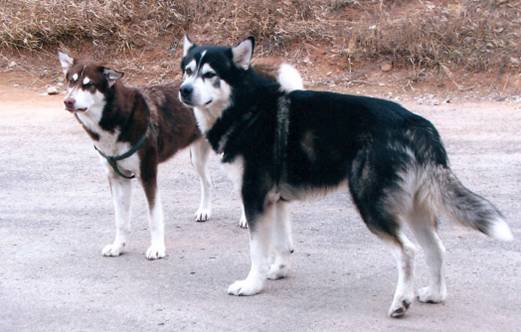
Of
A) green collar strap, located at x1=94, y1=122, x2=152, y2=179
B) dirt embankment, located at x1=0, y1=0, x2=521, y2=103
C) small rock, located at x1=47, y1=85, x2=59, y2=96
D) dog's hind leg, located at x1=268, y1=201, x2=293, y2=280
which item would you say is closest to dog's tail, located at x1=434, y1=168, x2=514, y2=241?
dog's hind leg, located at x1=268, y1=201, x2=293, y2=280

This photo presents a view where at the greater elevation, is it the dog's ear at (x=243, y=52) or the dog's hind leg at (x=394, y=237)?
the dog's ear at (x=243, y=52)

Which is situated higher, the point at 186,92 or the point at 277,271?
the point at 186,92

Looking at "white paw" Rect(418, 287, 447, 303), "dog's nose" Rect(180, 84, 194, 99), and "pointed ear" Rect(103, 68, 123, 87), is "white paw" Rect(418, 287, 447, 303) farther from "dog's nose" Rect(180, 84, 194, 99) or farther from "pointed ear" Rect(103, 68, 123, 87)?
"pointed ear" Rect(103, 68, 123, 87)

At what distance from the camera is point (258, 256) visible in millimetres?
5895

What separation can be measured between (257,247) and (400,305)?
1.09 m

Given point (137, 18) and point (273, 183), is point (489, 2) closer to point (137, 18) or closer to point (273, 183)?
point (137, 18)

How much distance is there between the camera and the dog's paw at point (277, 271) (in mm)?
6242

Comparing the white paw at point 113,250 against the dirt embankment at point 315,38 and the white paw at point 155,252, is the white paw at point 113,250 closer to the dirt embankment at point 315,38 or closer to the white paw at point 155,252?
the white paw at point 155,252

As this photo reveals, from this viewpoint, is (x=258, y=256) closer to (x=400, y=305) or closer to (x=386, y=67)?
(x=400, y=305)

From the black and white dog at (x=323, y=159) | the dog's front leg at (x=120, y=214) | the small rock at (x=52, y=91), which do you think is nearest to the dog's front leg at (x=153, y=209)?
the dog's front leg at (x=120, y=214)

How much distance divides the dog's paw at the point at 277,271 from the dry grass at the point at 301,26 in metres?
8.48

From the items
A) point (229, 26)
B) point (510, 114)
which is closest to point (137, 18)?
point (229, 26)

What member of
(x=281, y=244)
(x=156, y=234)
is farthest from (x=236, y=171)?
(x=156, y=234)

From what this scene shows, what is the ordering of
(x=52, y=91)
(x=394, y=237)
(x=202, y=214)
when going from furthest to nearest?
(x=52, y=91) < (x=202, y=214) < (x=394, y=237)
